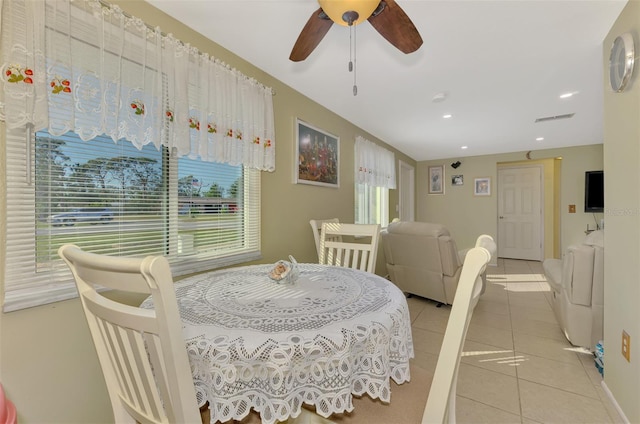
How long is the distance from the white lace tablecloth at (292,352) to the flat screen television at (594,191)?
18.1 ft

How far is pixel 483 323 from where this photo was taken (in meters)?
2.72

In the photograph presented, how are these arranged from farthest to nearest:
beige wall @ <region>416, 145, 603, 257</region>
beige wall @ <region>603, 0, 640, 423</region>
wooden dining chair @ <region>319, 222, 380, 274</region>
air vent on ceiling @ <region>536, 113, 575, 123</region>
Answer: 1. beige wall @ <region>416, 145, 603, 257</region>
2. air vent on ceiling @ <region>536, 113, 575, 123</region>
3. wooden dining chair @ <region>319, 222, 380, 274</region>
4. beige wall @ <region>603, 0, 640, 423</region>

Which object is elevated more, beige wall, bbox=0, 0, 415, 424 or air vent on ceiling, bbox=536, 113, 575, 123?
air vent on ceiling, bbox=536, 113, 575, 123

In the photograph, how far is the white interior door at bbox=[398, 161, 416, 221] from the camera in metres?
5.54

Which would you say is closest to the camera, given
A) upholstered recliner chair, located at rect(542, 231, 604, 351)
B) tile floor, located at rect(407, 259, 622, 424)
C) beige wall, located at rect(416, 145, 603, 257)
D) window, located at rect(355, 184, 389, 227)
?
tile floor, located at rect(407, 259, 622, 424)

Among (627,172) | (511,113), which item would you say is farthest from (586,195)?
(627,172)

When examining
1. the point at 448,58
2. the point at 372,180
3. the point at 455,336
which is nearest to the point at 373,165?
the point at 372,180

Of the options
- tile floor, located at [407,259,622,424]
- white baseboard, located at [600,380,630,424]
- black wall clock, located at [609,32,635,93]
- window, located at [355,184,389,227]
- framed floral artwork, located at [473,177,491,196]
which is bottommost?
tile floor, located at [407,259,622,424]

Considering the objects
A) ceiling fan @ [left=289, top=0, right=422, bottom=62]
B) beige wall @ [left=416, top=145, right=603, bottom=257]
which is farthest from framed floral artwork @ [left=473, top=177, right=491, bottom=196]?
ceiling fan @ [left=289, top=0, right=422, bottom=62]

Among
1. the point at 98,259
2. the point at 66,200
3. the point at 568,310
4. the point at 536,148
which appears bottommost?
the point at 568,310

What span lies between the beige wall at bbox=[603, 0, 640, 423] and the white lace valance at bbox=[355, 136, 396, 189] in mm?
2377

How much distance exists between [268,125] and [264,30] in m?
0.66

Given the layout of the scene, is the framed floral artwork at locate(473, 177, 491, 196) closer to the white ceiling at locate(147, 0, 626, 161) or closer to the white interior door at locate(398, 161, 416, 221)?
the white interior door at locate(398, 161, 416, 221)

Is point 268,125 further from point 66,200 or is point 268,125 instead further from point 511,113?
point 511,113
